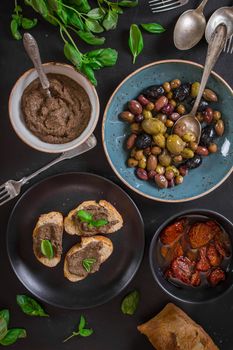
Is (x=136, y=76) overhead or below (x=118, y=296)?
overhead

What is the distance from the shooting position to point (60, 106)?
1813 mm

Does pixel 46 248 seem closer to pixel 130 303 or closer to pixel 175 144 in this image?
pixel 130 303

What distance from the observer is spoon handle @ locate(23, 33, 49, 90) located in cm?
165

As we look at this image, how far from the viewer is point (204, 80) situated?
5.95 feet

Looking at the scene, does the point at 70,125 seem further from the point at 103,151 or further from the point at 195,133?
the point at 195,133

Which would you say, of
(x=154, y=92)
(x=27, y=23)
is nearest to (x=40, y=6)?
(x=27, y=23)

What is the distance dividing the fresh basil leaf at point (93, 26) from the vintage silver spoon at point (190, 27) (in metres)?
0.26

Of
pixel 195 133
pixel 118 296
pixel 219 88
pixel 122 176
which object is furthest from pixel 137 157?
pixel 118 296

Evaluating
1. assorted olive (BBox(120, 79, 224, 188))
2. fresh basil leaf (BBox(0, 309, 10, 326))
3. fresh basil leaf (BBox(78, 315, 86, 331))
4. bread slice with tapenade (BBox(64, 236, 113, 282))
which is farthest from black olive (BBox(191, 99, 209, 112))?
fresh basil leaf (BBox(0, 309, 10, 326))

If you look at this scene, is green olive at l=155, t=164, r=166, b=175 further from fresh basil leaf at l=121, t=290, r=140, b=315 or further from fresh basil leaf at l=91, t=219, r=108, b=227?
fresh basil leaf at l=121, t=290, r=140, b=315

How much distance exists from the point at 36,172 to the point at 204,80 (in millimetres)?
640

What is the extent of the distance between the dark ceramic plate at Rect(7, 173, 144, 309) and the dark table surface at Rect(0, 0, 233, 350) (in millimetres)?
39

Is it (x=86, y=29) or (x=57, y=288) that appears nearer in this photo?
(x=86, y=29)

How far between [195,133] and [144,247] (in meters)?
0.44
